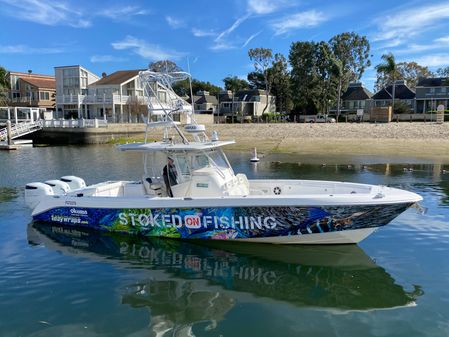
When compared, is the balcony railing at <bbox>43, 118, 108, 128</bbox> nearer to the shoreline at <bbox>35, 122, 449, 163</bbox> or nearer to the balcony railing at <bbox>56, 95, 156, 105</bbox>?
the shoreline at <bbox>35, 122, 449, 163</bbox>

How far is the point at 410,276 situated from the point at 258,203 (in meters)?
3.65

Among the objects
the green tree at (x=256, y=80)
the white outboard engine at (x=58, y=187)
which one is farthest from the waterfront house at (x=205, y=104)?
the white outboard engine at (x=58, y=187)

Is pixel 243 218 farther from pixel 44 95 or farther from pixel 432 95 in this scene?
pixel 44 95

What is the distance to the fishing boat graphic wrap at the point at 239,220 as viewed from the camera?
999 cm

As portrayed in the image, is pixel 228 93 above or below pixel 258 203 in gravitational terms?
above

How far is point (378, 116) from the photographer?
193 ft

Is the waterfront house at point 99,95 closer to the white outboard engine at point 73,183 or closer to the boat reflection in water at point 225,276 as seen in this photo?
the white outboard engine at point 73,183

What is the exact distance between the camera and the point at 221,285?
888 centimetres

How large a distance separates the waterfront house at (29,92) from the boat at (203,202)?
72251mm

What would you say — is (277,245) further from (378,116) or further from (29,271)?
(378,116)

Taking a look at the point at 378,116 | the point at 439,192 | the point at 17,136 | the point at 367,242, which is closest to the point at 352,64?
the point at 378,116

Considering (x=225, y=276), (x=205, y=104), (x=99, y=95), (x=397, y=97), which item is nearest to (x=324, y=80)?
(x=397, y=97)

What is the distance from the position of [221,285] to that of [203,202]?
2293mm

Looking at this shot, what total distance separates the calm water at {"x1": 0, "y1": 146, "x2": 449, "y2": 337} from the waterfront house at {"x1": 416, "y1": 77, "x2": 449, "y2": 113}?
224ft
